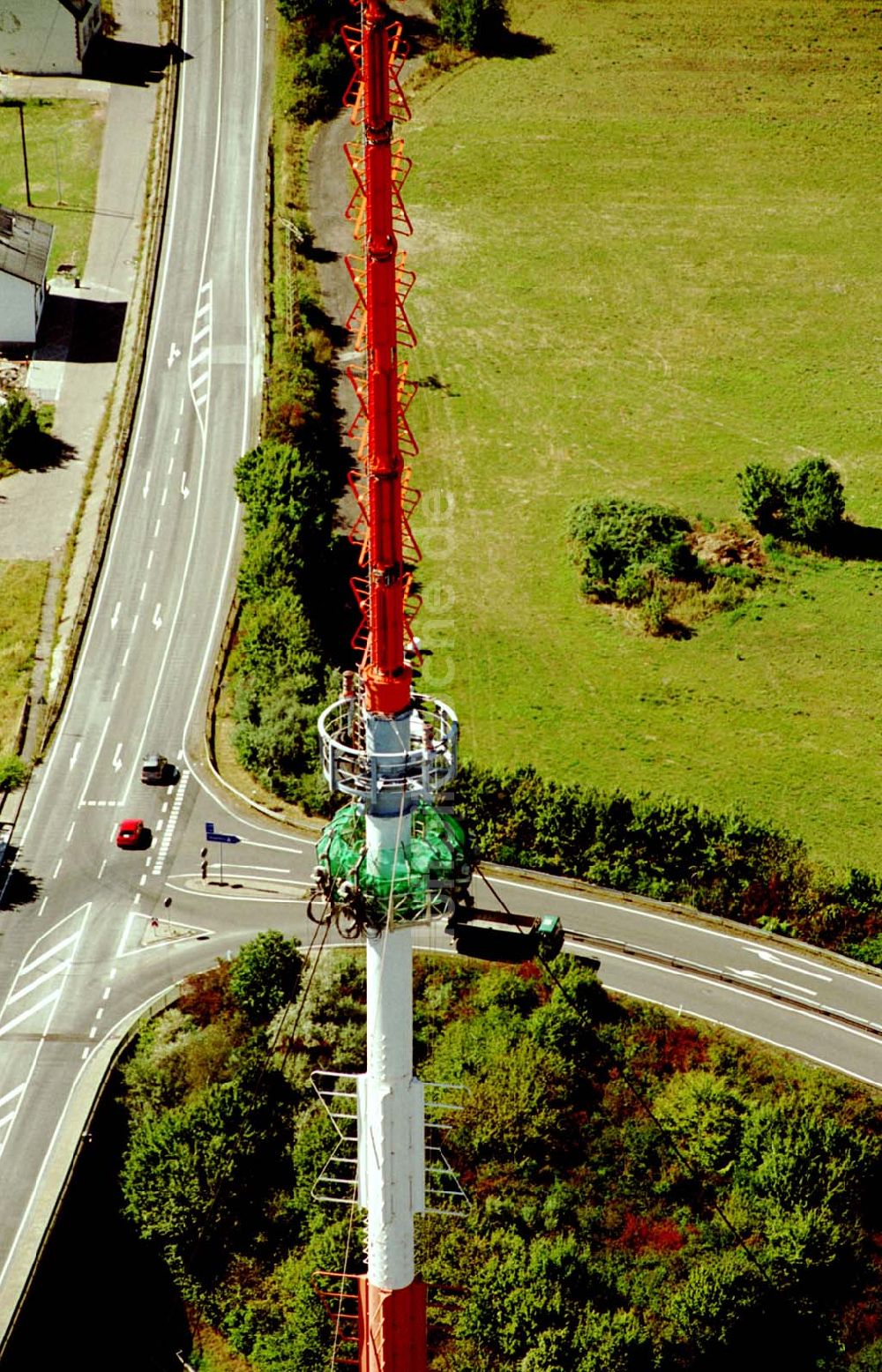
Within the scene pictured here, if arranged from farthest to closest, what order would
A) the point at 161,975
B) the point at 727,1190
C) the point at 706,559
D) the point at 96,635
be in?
the point at 706,559, the point at 96,635, the point at 161,975, the point at 727,1190

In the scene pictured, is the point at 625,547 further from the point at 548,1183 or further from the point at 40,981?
the point at 548,1183

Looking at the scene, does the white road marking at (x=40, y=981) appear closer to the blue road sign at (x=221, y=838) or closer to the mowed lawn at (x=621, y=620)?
the blue road sign at (x=221, y=838)

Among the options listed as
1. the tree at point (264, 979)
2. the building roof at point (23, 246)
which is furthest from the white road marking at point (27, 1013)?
the building roof at point (23, 246)

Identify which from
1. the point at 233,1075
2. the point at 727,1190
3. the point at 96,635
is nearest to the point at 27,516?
the point at 96,635

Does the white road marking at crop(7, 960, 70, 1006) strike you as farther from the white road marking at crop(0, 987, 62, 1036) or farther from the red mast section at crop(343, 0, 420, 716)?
the red mast section at crop(343, 0, 420, 716)

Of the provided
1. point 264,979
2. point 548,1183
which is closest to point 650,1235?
point 548,1183

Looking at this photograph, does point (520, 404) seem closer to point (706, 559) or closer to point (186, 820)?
point (706, 559)
